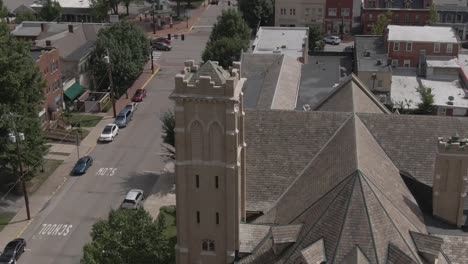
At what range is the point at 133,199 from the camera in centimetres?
6250

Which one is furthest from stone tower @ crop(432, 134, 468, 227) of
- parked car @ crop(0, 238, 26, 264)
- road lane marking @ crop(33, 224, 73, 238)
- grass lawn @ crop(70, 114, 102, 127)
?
grass lawn @ crop(70, 114, 102, 127)

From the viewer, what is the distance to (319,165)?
1784 inches

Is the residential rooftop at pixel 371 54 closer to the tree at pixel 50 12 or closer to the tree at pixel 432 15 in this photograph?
the tree at pixel 432 15

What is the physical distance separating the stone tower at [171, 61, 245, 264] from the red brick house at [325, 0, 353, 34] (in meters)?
86.2

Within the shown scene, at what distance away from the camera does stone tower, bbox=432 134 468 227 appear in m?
42.0

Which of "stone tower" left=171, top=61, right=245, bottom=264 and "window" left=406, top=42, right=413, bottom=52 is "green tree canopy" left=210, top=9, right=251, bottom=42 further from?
"stone tower" left=171, top=61, right=245, bottom=264

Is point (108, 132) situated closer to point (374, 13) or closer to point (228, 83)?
point (228, 83)

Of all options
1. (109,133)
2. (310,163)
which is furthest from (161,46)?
(310,163)

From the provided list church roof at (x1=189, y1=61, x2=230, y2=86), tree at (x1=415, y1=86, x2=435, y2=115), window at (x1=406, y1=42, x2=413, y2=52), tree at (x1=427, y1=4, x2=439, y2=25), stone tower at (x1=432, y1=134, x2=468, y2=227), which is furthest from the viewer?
tree at (x1=427, y1=4, x2=439, y2=25)

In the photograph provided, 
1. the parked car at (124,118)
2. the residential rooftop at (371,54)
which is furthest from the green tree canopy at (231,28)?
the parked car at (124,118)

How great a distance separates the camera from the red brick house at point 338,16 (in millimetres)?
122250

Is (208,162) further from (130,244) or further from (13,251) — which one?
(13,251)

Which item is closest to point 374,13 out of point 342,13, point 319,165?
point 342,13

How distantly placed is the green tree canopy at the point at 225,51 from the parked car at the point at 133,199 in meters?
30.4
